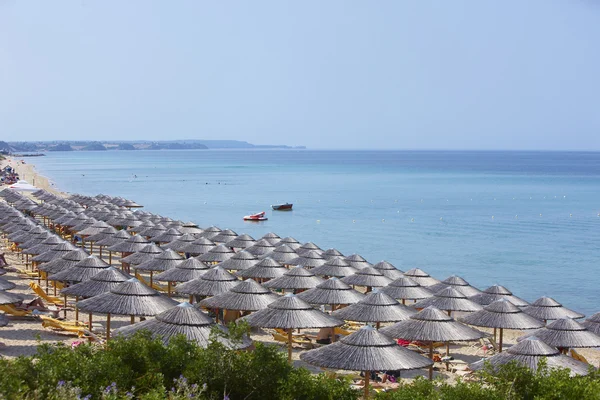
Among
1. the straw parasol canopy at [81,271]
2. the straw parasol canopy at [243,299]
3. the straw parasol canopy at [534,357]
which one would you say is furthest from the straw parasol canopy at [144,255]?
the straw parasol canopy at [534,357]

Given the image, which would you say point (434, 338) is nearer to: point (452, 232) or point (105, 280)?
point (105, 280)

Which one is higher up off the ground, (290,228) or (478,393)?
(478,393)

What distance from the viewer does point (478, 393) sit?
27.9ft

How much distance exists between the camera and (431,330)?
48.4ft

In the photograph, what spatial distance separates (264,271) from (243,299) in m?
4.43

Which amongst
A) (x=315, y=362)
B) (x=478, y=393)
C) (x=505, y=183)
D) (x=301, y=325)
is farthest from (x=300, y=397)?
(x=505, y=183)

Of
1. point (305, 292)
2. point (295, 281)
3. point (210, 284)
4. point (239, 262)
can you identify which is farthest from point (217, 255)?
point (305, 292)

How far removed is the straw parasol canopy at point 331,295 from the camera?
1775cm

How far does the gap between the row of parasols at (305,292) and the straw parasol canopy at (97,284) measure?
0.07 feet

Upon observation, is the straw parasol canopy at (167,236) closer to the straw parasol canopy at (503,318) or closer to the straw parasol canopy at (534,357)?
the straw parasol canopy at (503,318)

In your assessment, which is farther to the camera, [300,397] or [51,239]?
[51,239]

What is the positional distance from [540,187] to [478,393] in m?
87.3

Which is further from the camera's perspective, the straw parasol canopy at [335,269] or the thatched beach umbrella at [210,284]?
the straw parasol canopy at [335,269]

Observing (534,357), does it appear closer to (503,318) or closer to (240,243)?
(503,318)
